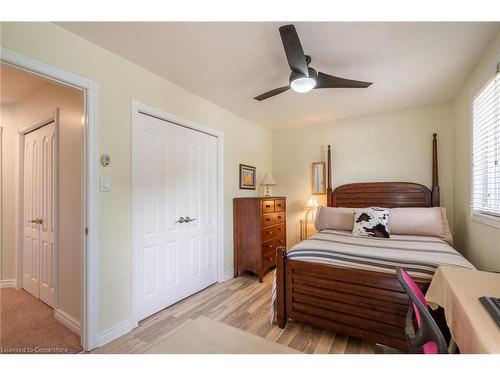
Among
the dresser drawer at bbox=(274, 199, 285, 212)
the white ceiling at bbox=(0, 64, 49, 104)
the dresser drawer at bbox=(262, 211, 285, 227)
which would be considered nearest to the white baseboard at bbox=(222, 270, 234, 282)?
the dresser drawer at bbox=(262, 211, 285, 227)

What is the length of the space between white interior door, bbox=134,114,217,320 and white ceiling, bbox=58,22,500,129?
23.7 inches

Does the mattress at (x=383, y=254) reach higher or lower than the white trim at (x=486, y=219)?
lower

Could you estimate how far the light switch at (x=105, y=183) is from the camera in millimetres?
1839

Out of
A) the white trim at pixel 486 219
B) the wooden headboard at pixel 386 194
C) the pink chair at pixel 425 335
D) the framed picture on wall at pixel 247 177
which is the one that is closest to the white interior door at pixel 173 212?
the framed picture on wall at pixel 247 177

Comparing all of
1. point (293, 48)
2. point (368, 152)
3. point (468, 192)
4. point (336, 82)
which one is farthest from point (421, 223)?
point (293, 48)

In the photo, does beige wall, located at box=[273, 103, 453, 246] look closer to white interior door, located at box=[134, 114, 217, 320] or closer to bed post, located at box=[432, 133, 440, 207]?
bed post, located at box=[432, 133, 440, 207]

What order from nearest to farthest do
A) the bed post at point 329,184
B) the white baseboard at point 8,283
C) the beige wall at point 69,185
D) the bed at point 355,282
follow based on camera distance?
the bed at point 355,282 → the beige wall at point 69,185 → the white baseboard at point 8,283 → the bed post at point 329,184

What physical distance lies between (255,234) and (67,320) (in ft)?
6.90

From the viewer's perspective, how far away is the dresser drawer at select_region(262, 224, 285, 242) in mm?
3197

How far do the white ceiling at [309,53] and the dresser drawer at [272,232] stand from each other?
5.83 ft

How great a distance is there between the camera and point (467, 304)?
1.00 m

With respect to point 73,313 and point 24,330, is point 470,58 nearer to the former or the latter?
point 73,313

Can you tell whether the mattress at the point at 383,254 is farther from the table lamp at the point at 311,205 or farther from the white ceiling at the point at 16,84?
the white ceiling at the point at 16,84
